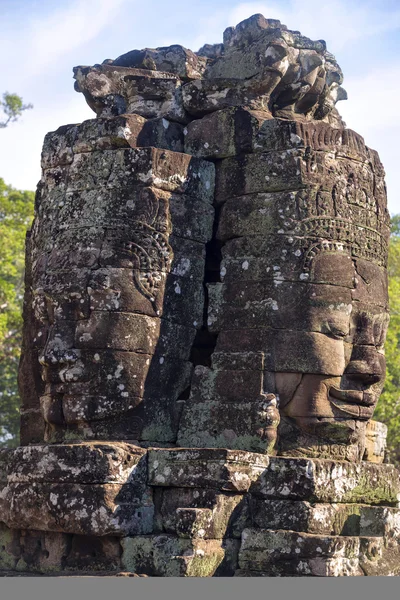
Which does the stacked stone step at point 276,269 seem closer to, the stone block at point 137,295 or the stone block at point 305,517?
the stone block at point 137,295

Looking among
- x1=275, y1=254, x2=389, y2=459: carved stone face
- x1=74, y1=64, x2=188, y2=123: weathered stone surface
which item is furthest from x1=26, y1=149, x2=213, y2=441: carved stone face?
x1=275, y1=254, x2=389, y2=459: carved stone face

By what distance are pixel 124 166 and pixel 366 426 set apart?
3660mm

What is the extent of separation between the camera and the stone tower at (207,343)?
1008 centimetres

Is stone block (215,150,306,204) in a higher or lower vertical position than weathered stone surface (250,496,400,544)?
higher

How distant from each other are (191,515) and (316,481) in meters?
1.18

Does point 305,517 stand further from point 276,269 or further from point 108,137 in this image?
point 108,137

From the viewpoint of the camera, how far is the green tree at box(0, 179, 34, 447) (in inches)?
973

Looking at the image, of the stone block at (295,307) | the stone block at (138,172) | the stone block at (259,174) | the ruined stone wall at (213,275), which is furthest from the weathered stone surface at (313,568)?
the stone block at (138,172)

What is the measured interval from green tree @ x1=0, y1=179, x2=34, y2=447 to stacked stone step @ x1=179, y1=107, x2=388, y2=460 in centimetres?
1283

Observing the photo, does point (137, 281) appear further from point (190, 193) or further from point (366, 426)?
point (366, 426)

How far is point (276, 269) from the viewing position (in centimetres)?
1091

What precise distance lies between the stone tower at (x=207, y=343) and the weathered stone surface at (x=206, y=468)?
16mm

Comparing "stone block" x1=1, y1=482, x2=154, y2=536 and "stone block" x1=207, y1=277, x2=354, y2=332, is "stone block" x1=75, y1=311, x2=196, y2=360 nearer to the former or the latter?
"stone block" x1=207, y1=277, x2=354, y2=332

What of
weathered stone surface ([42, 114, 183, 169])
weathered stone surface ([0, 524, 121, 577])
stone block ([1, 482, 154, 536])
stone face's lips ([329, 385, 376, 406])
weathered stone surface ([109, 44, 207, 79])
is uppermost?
weathered stone surface ([109, 44, 207, 79])
